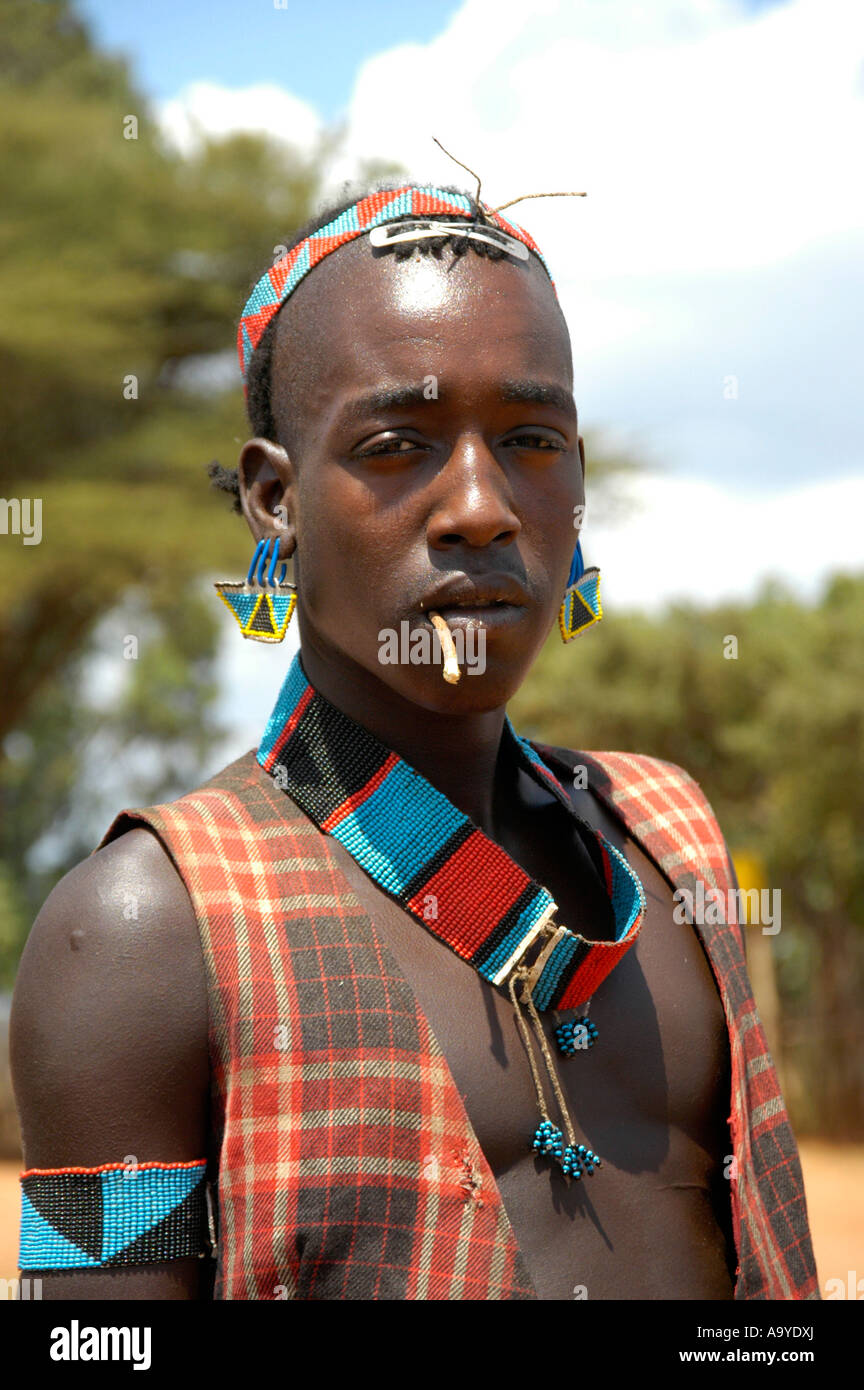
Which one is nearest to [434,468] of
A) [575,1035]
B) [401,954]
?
[401,954]

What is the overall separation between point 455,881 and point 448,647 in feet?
1.08

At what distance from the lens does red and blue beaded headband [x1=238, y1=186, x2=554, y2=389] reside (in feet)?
6.56

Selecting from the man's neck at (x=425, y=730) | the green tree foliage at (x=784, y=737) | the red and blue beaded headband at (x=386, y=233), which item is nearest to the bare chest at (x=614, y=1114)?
the man's neck at (x=425, y=730)

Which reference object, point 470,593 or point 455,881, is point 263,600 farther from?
point 455,881

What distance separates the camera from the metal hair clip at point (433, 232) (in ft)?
6.45

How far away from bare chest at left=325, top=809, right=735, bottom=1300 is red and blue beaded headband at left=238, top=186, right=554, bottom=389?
2.62 feet

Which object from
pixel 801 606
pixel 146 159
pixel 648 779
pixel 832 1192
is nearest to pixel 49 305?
pixel 146 159

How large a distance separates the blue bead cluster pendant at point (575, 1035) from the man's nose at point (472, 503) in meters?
0.64

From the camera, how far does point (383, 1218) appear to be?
1.69m

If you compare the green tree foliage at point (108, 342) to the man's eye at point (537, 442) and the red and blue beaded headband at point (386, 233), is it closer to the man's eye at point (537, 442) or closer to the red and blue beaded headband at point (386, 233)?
the red and blue beaded headband at point (386, 233)

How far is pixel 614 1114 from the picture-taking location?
1.92 m

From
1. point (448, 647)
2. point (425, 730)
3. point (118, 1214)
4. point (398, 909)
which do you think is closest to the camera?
point (118, 1214)

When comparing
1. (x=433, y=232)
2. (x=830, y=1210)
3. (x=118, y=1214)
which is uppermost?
(x=433, y=232)

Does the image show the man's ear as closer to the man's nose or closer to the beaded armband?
the man's nose
